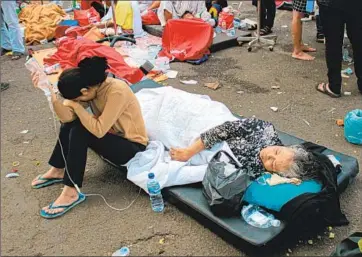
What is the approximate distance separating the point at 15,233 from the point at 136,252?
0.69 m

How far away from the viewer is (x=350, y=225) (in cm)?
271

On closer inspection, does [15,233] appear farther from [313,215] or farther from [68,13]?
[68,13]

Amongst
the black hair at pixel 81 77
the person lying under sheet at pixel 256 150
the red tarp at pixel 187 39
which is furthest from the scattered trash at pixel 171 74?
the black hair at pixel 81 77

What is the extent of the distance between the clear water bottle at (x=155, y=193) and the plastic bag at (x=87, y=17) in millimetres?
4324

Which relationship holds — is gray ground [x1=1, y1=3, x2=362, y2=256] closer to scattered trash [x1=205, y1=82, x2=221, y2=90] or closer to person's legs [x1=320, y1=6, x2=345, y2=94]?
scattered trash [x1=205, y1=82, x2=221, y2=90]

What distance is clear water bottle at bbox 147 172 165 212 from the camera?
2.84 m

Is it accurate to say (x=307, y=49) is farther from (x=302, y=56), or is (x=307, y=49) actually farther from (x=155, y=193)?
(x=155, y=193)

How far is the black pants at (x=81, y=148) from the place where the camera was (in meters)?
2.79

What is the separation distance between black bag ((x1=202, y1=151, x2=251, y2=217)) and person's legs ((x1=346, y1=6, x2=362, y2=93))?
2.03m

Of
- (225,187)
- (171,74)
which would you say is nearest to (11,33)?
(171,74)

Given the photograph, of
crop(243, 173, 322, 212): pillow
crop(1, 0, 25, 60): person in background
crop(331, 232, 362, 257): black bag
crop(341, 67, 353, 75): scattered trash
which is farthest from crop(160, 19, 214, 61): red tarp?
crop(331, 232, 362, 257): black bag

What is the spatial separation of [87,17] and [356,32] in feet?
13.3

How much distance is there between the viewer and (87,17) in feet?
21.8

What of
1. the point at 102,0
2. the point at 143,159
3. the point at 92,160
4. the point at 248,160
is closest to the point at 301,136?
the point at 248,160
